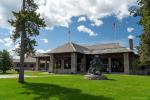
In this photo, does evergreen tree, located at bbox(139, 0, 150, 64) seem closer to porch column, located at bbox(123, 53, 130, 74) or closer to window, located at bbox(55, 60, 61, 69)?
porch column, located at bbox(123, 53, 130, 74)

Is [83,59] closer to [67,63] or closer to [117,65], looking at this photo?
[67,63]

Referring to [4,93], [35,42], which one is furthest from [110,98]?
[35,42]

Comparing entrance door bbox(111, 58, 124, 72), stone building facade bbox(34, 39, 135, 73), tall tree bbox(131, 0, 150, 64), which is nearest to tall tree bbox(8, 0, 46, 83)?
tall tree bbox(131, 0, 150, 64)

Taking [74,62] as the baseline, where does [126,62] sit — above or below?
below

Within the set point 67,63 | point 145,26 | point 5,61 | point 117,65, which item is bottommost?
point 117,65

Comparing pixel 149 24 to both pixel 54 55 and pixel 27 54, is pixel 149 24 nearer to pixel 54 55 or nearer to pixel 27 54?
pixel 27 54

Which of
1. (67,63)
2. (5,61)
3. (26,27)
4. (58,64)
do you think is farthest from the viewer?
(58,64)

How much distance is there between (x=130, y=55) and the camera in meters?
55.4

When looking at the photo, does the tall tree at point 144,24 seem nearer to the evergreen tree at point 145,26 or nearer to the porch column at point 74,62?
the evergreen tree at point 145,26

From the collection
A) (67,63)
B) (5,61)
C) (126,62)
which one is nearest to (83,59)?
(67,63)

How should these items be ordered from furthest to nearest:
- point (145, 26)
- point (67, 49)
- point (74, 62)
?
point (67, 49) < point (74, 62) < point (145, 26)

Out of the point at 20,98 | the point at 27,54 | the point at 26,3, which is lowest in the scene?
the point at 20,98

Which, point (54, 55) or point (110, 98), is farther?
point (54, 55)

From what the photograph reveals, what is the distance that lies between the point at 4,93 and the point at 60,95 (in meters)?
3.73
